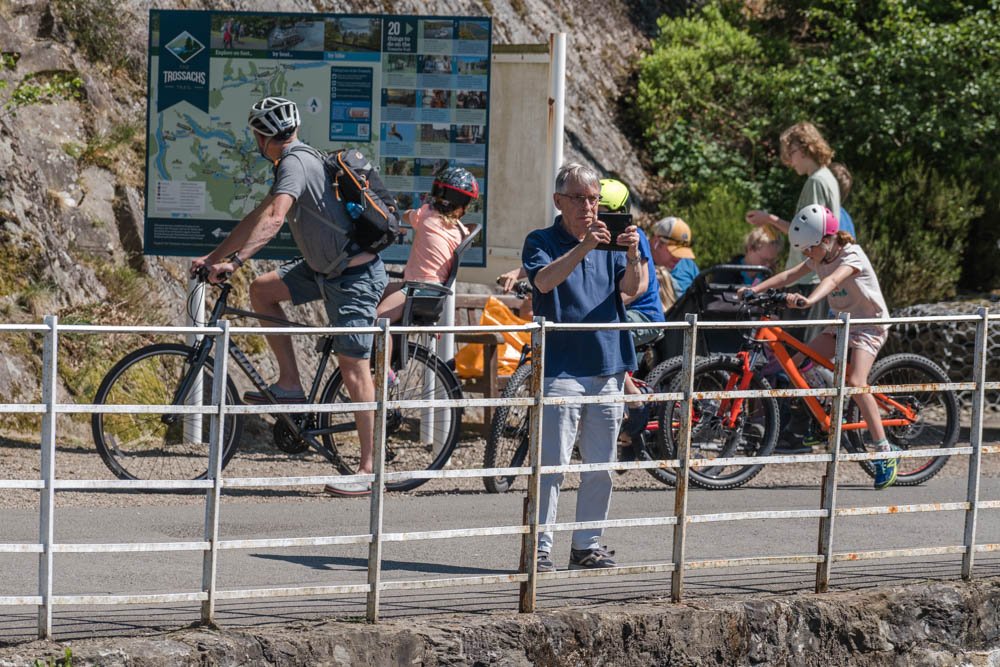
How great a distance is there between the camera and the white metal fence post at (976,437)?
6.09 meters

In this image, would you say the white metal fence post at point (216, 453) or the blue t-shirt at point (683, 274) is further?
the blue t-shirt at point (683, 274)

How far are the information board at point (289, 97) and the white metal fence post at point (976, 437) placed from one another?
3869 millimetres

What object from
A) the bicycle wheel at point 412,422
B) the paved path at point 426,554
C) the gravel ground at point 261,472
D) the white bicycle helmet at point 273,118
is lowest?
the gravel ground at point 261,472

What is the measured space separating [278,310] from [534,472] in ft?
9.85

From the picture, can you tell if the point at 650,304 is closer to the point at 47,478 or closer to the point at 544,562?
the point at 544,562

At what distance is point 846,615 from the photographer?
18.7 feet

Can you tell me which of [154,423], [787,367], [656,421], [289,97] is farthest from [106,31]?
[787,367]

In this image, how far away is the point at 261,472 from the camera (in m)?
8.36

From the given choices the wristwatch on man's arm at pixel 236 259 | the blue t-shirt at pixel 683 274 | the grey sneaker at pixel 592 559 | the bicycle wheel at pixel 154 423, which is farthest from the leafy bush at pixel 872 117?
the grey sneaker at pixel 592 559

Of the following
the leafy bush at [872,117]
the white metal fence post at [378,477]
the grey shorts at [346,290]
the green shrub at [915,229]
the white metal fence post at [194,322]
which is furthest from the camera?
the leafy bush at [872,117]

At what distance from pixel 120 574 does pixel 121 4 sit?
7.89m

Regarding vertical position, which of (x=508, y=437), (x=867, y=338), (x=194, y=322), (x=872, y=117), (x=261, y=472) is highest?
(x=872, y=117)

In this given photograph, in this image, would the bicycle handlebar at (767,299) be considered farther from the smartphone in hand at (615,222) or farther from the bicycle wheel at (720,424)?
the smartphone in hand at (615,222)

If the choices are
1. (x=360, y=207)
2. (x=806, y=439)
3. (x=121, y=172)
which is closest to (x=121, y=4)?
(x=121, y=172)
